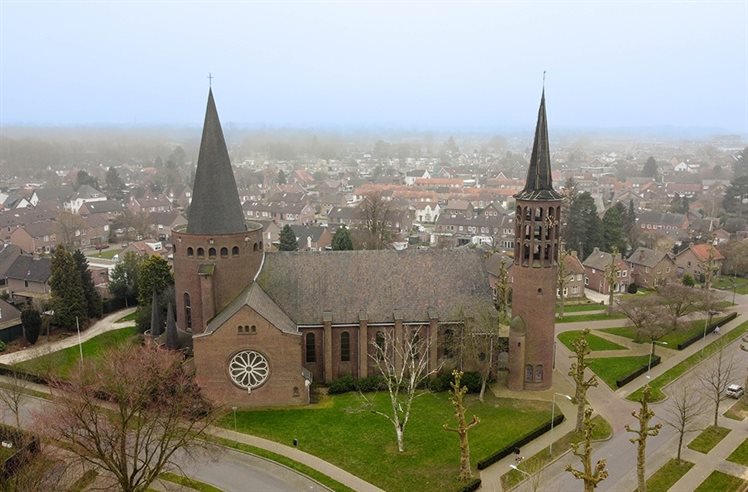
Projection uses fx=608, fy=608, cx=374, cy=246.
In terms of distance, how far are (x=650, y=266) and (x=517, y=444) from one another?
57.9 meters

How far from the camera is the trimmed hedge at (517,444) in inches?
1550

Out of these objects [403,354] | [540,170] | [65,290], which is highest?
[540,170]

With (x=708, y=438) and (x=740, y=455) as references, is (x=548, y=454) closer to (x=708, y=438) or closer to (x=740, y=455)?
(x=708, y=438)

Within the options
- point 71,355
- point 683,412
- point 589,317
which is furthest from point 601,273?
point 71,355

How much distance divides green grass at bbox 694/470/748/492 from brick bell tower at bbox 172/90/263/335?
1426 inches

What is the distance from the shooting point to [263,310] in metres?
47.5

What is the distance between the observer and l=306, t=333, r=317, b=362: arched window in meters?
50.8

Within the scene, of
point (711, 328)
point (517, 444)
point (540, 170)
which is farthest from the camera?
point (711, 328)

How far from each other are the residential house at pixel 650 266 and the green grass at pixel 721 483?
53.3 meters

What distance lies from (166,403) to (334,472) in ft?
39.5

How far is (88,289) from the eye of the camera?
67.8m

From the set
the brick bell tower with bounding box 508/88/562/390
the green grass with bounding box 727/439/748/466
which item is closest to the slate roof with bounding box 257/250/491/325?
the brick bell tower with bounding box 508/88/562/390

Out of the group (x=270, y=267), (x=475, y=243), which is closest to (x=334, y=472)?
(x=270, y=267)

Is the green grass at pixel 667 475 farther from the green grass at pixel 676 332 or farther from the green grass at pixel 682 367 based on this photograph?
the green grass at pixel 676 332
